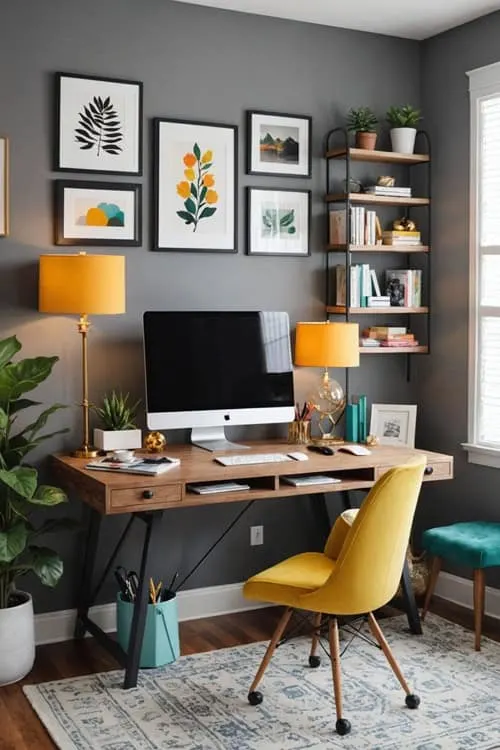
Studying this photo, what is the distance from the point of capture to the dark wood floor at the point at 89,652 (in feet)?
10.3

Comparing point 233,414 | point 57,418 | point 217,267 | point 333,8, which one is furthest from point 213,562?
point 333,8

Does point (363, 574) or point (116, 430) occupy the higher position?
point (116, 430)

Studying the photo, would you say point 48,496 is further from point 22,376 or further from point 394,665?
point 394,665

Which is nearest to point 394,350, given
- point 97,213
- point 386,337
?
point 386,337

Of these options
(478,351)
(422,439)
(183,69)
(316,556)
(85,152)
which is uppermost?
(183,69)

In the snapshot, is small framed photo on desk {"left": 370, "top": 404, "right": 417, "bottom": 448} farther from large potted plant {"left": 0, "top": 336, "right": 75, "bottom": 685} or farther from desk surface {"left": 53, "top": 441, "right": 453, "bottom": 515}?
large potted plant {"left": 0, "top": 336, "right": 75, "bottom": 685}

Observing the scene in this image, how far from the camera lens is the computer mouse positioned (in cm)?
401

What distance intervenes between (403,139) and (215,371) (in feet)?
5.01

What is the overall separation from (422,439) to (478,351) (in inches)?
24.2

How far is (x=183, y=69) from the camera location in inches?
164

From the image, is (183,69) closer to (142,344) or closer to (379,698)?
(142,344)

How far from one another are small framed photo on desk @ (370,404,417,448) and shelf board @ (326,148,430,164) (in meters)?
1.20

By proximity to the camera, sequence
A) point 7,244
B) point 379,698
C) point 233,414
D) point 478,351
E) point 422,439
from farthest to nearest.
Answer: point 422,439, point 478,351, point 233,414, point 7,244, point 379,698

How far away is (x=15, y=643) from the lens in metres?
3.52
